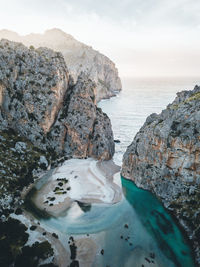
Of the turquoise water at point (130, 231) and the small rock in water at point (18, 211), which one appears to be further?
the small rock in water at point (18, 211)

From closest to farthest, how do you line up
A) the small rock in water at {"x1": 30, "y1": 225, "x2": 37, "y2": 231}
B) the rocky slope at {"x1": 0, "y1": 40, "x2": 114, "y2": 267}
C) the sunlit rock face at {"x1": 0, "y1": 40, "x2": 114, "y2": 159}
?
the small rock in water at {"x1": 30, "y1": 225, "x2": 37, "y2": 231}
the rocky slope at {"x1": 0, "y1": 40, "x2": 114, "y2": 267}
the sunlit rock face at {"x1": 0, "y1": 40, "x2": 114, "y2": 159}

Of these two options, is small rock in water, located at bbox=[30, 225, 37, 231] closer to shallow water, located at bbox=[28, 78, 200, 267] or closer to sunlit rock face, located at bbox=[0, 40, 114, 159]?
shallow water, located at bbox=[28, 78, 200, 267]

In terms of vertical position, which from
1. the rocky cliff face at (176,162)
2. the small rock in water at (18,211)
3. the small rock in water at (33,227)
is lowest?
the small rock in water at (33,227)

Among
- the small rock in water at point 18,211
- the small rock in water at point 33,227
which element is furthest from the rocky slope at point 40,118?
the small rock in water at point 33,227

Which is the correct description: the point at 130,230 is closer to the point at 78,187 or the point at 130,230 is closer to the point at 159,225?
the point at 159,225

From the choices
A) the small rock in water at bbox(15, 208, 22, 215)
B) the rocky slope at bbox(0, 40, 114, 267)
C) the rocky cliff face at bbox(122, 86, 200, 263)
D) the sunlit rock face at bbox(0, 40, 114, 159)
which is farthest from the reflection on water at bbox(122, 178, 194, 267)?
the small rock in water at bbox(15, 208, 22, 215)

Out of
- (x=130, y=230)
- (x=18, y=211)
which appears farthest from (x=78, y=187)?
(x=130, y=230)

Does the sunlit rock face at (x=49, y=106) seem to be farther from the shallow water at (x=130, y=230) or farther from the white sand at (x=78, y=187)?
the shallow water at (x=130, y=230)
